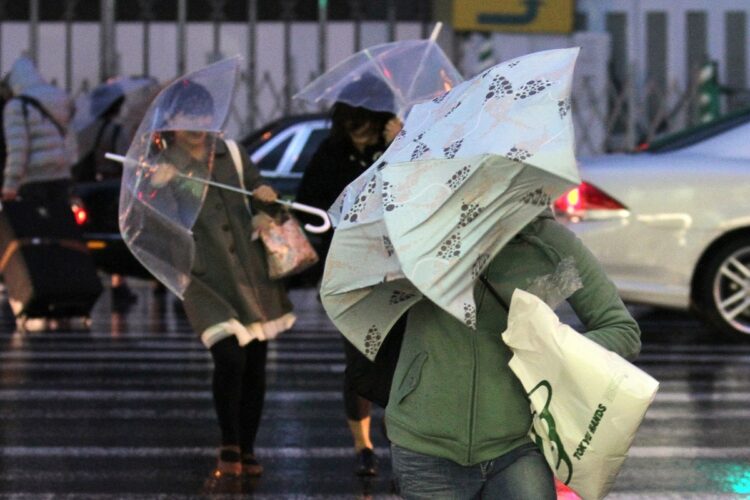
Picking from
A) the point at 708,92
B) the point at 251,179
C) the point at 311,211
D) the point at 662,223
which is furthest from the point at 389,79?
the point at 708,92

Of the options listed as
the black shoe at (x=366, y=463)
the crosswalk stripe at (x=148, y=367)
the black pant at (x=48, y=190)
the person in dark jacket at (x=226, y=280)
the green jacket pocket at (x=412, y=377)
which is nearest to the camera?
the green jacket pocket at (x=412, y=377)

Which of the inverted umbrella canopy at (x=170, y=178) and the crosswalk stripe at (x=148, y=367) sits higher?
the inverted umbrella canopy at (x=170, y=178)

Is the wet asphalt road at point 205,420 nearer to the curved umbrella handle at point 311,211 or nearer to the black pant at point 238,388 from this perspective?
the black pant at point 238,388

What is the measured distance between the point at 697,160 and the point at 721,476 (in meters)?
4.67

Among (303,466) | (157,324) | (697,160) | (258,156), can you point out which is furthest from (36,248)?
(303,466)

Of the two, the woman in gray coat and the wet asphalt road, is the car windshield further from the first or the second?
the woman in gray coat

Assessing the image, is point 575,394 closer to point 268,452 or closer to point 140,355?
point 268,452

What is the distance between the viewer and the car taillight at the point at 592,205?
11.6m

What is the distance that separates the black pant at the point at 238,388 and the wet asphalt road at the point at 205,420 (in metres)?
0.22

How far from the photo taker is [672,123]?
69.8 feet

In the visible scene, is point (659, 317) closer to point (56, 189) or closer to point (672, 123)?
point (56, 189)

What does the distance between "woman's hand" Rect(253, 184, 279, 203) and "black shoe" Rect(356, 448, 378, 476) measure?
116cm

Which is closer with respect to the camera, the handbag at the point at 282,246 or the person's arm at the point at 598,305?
the person's arm at the point at 598,305

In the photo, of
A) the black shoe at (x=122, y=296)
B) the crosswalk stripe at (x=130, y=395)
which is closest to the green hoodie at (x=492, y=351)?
the crosswalk stripe at (x=130, y=395)
